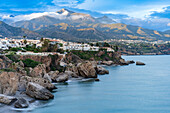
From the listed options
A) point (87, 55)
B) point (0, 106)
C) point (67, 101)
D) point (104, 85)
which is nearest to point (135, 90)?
point (104, 85)

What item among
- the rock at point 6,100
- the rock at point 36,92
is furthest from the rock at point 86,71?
the rock at point 6,100

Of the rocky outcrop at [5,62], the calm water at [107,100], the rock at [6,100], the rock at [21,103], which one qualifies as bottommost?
the calm water at [107,100]

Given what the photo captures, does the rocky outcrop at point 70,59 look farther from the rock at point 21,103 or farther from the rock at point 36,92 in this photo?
the rock at point 21,103

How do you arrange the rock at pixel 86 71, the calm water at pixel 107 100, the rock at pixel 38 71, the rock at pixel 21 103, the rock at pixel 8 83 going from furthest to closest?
the rock at pixel 86 71 → the rock at pixel 38 71 → the rock at pixel 8 83 → the calm water at pixel 107 100 → the rock at pixel 21 103

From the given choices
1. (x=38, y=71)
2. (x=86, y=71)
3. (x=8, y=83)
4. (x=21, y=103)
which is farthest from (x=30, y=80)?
(x=86, y=71)

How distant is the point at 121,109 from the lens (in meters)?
30.3

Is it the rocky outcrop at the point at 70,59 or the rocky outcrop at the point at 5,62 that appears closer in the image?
the rocky outcrop at the point at 5,62

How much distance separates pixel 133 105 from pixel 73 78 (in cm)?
2422

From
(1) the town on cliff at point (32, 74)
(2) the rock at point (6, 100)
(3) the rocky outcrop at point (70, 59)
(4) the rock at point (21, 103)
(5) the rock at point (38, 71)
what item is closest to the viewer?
(4) the rock at point (21, 103)

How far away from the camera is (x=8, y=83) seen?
3225 centimetres

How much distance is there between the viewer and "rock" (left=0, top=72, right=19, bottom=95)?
31.9 metres

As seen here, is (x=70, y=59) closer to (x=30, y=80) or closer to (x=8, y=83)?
(x=30, y=80)

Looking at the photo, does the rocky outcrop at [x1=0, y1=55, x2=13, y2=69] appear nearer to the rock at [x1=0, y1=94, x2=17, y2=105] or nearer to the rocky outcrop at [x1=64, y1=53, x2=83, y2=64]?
the rock at [x1=0, y1=94, x2=17, y2=105]

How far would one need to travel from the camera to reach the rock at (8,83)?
31.9 metres
